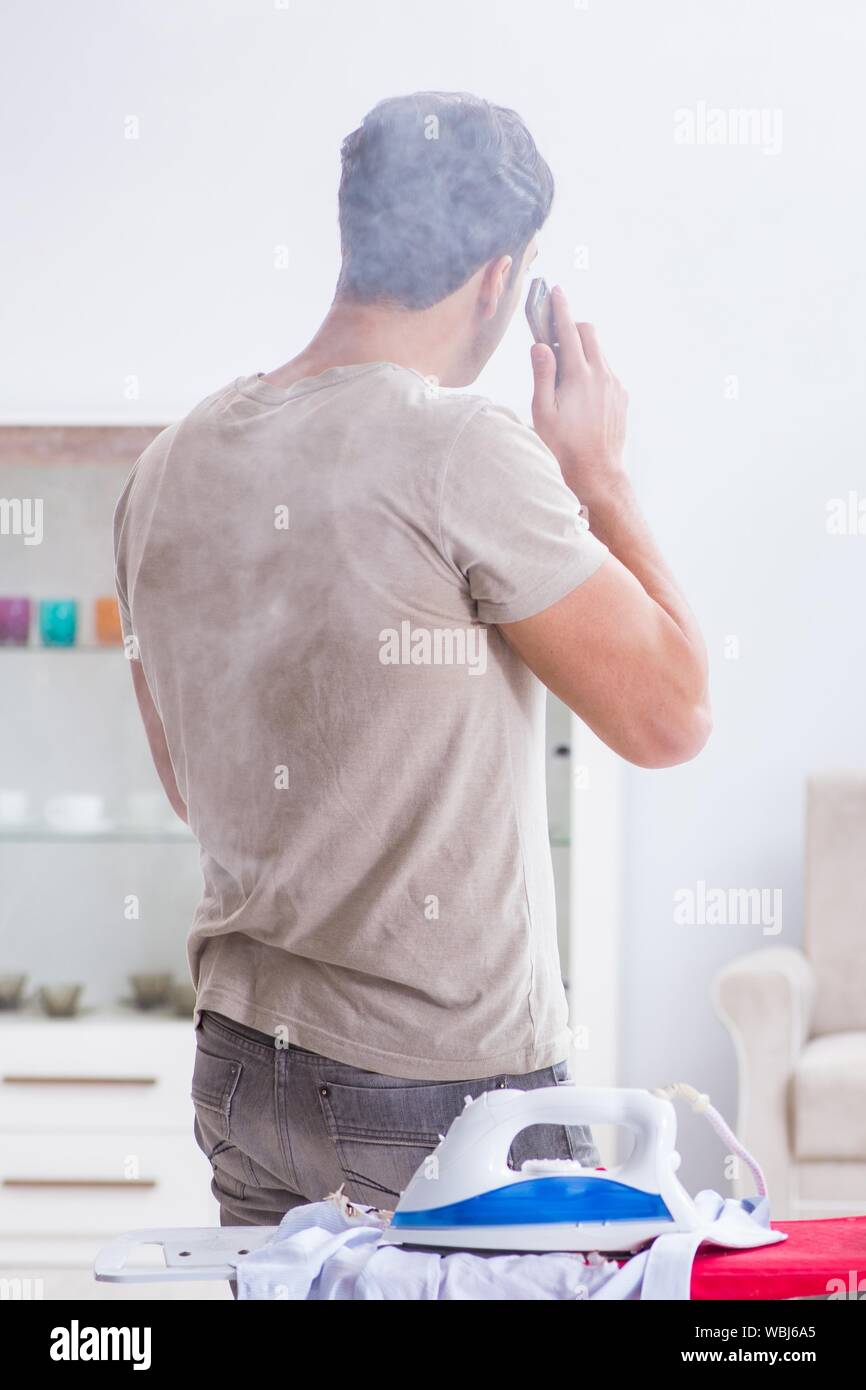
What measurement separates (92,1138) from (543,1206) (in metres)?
1.53

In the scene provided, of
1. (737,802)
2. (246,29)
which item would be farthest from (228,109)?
(737,802)

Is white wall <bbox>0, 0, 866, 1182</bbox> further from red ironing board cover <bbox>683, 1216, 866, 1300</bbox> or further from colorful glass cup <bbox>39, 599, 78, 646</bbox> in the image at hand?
red ironing board cover <bbox>683, 1216, 866, 1300</bbox>

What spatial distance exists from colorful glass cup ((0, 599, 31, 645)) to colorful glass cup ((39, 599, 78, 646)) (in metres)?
0.03

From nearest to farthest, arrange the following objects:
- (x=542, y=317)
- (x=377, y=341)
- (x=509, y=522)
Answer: (x=509, y=522) < (x=377, y=341) < (x=542, y=317)

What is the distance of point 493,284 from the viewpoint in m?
0.94

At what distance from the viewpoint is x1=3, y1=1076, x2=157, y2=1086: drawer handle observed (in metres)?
2.11

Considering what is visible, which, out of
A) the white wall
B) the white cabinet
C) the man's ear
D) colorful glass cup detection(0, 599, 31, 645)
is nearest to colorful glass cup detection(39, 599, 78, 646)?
colorful glass cup detection(0, 599, 31, 645)

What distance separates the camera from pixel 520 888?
84cm

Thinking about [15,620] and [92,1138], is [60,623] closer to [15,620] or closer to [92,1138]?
[15,620]

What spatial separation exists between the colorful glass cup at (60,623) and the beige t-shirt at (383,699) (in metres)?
1.44

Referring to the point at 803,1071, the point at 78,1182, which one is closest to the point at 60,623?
the point at 78,1182

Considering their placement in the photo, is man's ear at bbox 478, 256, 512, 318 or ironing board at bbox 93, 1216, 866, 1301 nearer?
ironing board at bbox 93, 1216, 866, 1301
